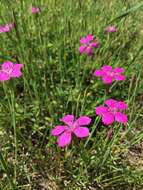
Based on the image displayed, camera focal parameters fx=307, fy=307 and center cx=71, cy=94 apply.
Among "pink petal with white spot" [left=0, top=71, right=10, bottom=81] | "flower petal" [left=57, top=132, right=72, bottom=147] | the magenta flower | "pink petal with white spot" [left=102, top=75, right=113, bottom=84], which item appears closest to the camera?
"flower petal" [left=57, top=132, right=72, bottom=147]

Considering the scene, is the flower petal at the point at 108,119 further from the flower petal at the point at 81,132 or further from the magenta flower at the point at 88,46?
the magenta flower at the point at 88,46

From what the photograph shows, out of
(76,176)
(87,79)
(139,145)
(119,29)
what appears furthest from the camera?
(119,29)

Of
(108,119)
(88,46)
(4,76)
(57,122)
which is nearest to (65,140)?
(108,119)

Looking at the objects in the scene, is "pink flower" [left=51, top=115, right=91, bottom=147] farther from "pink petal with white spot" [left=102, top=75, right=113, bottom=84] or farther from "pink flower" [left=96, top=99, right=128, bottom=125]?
"pink petal with white spot" [left=102, top=75, right=113, bottom=84]

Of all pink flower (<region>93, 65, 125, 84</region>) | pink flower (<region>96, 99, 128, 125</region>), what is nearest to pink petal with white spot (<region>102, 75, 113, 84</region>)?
pink flower (<region>93, 65, 125, 84</region>)

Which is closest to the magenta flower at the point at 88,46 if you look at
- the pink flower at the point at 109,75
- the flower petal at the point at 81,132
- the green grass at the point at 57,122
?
the green grass at the point at 57,122

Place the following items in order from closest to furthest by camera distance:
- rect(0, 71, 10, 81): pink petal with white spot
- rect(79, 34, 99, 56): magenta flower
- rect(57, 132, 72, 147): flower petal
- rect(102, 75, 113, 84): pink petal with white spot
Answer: rect(57, 132, 72, 147): flower petal → rect(0, 71, 10, 81): pink petal with white spot → rect(102, 75, 113, 84): pink petal with white spot → rect(79, 34, 99, 56): magenta flower

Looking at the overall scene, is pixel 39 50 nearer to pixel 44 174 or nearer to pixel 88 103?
pixel 88 103

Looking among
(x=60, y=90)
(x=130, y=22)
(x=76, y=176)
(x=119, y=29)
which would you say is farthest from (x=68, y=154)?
(x=130, y=22)

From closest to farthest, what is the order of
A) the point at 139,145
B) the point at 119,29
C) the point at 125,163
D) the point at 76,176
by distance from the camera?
the point at 76,176 < the point at 125,163 < the point at 139,145 < the point at 119,29

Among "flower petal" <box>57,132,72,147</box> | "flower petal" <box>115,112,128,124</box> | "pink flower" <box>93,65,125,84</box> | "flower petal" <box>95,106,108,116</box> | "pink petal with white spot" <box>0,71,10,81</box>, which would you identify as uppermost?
"pink flower" <box>93,65,125,84</box>

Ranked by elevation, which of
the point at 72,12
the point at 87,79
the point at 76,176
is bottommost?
the point at 76,176
